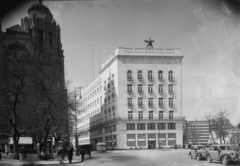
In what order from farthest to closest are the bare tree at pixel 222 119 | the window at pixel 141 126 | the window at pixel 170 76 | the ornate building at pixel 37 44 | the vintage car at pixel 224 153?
the window at pixel 141 126
the window at pixel 170 76
the bare tree at pixel 222 119
the vintage car at pixel 224 153
the ornate building at pixel 37 44

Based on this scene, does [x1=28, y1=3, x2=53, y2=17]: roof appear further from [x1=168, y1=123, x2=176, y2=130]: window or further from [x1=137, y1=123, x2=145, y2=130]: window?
[x1=168, y1=123, x2=176, y2=130]: window

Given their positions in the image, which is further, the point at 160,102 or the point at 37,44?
the point at 160,102

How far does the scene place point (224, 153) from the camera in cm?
1569

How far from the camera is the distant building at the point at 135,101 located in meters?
21.6

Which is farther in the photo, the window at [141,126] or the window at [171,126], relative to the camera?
the window at [171,126]

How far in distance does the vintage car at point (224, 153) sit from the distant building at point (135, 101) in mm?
7269

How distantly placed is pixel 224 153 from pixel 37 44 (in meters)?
13.7

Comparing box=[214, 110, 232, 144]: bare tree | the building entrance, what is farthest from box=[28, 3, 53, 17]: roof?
the building entrance

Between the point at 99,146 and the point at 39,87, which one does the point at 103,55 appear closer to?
the point at 39,87

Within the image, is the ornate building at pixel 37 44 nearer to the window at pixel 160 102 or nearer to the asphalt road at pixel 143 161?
the asphalt road at pixel 143 161

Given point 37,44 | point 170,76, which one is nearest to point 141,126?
point 170,76

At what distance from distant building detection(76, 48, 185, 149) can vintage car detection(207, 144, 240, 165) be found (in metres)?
7.27

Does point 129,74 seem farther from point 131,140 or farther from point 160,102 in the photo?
point 131,140

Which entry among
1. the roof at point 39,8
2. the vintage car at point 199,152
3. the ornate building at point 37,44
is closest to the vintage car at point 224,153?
the vintage car at point 199,152
